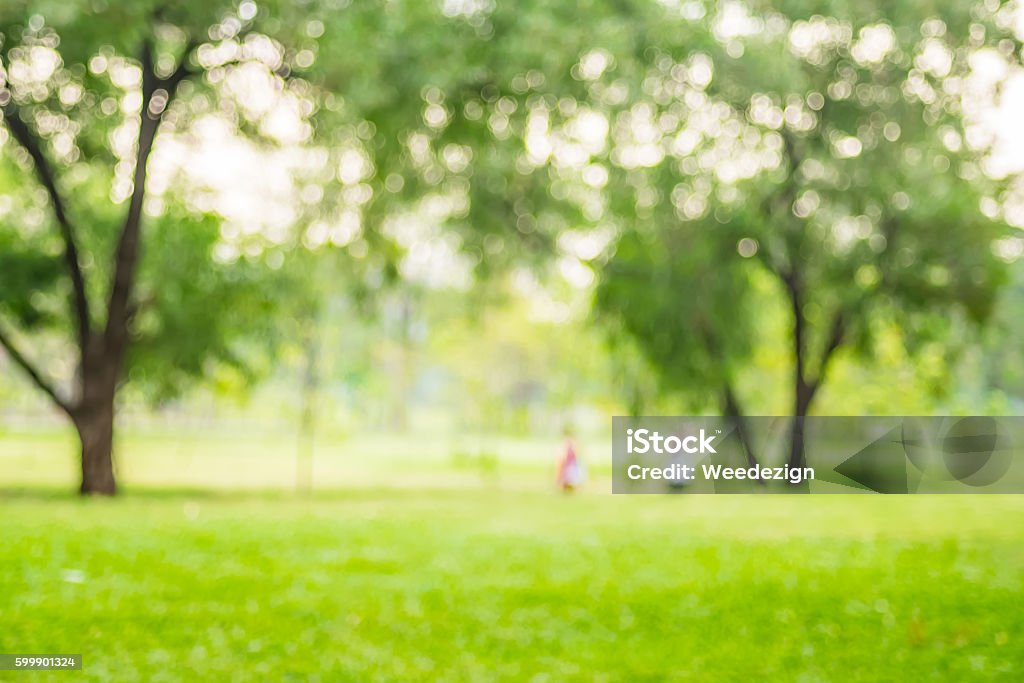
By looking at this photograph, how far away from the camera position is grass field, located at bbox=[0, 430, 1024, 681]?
7.21 m

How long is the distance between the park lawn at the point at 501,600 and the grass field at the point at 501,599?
0.03m

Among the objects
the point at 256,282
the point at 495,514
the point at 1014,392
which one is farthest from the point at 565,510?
the point at 1014,392

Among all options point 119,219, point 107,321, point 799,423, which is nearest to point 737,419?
point 799,423

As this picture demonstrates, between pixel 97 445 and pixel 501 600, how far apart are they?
11037mm

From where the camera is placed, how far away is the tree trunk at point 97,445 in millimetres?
17281

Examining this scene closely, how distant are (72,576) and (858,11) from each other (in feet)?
50.3

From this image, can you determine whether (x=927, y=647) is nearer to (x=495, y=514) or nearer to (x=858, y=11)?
(x=495, y=514)

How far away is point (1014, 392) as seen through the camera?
40812 mm

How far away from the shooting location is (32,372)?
55.0 ft

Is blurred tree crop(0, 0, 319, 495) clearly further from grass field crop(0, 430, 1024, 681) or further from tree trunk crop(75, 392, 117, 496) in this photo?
grass field crop(0, 430, 1024, 681)

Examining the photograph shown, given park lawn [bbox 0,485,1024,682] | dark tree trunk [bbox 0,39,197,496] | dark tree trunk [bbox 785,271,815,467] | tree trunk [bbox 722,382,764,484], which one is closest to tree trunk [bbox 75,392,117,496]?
dark tree trunk [bbox 0,39,197,496]

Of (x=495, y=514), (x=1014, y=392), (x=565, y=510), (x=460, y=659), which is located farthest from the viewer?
(x=1014, y=392)

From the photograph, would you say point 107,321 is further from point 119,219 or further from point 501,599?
point 501,599

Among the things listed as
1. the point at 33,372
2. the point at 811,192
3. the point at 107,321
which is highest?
the point at 811,192
